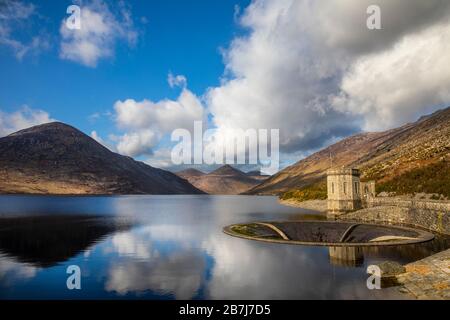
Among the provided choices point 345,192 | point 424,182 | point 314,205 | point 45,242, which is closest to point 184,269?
point 45,242

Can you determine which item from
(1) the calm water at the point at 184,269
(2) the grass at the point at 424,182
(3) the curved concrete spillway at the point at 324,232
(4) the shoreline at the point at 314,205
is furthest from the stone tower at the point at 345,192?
(1) the calm water at the point at 184,269

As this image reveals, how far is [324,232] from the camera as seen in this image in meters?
62.9

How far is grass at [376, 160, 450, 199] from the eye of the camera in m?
80.3

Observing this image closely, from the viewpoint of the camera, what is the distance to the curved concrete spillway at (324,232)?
53.6m

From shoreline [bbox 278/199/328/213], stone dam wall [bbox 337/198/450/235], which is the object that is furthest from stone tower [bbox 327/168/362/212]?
shoreline [bbox 278/199/328/213]

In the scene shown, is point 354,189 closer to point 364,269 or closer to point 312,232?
point 312,232

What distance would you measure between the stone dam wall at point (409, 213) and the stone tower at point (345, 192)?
234 cm

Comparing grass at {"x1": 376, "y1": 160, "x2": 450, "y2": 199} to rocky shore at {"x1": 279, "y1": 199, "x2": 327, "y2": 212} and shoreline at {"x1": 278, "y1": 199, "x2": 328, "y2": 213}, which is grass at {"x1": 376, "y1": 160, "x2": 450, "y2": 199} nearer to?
shoreline at {"x1": 278, "y1": 199, "x2": 328, "y2": 213}

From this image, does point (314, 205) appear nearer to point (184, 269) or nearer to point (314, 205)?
point (314, 205)

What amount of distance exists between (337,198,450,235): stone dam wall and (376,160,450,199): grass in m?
9.61
